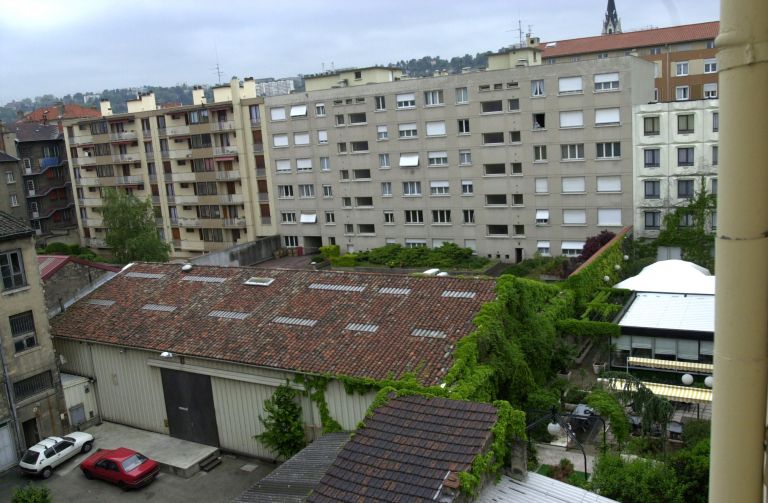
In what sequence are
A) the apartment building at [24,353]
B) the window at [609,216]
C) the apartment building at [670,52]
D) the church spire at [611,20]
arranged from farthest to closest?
the church spire at [611,20]
the apartment building at [670,52]
the window at [609,216]
the apartment building at [24,353]

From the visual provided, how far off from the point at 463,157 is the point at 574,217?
1035 centimetres

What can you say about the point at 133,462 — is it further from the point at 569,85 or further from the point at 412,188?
the point at 569,85

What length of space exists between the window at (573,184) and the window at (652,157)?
15.7 ft

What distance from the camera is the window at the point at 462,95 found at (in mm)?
54438

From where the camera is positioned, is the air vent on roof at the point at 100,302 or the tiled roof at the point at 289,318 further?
the air vent on roof at the point at 100,302

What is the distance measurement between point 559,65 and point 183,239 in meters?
41.7

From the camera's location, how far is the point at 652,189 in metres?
48.3

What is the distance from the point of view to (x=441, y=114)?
55.6 meters

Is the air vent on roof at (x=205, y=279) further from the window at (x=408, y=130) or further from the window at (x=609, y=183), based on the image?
the window at (x=609, y=183)

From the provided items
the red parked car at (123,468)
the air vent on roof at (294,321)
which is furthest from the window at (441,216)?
the red parked car at (123,468)

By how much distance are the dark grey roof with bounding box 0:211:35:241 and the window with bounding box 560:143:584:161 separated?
38.4 metres

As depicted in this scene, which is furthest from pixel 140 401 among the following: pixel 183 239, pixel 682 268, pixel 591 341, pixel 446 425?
Answer: pixel 183 239

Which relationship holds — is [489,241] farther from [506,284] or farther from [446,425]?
[446,425]

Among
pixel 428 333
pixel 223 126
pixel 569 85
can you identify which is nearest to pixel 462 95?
pixel 569 85
